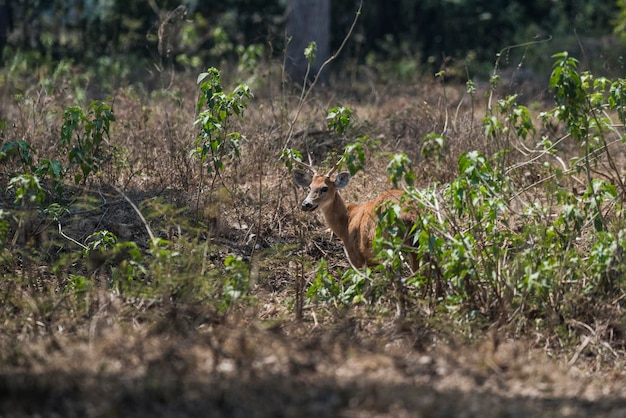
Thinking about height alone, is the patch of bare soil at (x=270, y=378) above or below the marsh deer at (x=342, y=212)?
above

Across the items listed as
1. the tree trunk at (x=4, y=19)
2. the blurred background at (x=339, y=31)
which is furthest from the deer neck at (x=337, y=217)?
the tree trunk at (x=4, y=19)

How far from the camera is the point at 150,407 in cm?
539

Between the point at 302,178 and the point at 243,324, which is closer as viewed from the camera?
the point at 243,324

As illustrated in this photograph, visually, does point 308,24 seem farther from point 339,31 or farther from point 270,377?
point 270,377

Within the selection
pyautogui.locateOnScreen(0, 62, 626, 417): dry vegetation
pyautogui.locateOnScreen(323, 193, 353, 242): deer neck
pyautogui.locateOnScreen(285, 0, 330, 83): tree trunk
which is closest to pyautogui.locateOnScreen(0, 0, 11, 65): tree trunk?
pyautogui.locateOnScreen(285, 0, 330, 83): tree trunk

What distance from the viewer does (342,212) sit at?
9.66m

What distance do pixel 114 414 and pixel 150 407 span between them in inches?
8.4

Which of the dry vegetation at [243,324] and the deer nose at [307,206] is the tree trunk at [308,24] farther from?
the deer nose at [307,206]

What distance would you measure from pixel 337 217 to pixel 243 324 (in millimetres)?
2733

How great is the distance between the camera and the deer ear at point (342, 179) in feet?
31.1

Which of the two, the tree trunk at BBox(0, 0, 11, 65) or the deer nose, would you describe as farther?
the tree trunk at BBox(0, 0, 11, 65)

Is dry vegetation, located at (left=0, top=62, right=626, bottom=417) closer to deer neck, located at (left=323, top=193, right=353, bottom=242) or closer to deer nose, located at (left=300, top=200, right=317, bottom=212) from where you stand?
deer neck, located at (left=323, top=193, right=353, bottom=242)

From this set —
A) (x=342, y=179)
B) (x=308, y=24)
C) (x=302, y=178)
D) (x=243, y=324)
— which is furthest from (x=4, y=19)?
(x=243, y=324)

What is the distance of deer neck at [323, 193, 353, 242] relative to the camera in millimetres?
9609
